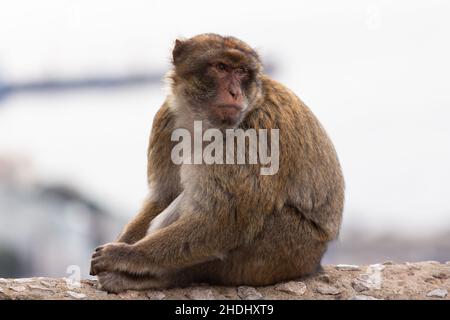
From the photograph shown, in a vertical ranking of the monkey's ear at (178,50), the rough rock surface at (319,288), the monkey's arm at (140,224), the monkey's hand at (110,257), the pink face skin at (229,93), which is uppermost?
the monkey's ear at (178,50)

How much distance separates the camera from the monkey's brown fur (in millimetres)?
6922

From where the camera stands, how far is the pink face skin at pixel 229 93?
6938 millimetres

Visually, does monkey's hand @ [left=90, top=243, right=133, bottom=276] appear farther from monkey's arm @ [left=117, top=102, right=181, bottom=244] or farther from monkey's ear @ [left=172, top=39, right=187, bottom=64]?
monkey's ear @ [left=172, top=39, right=187, bottom=64]

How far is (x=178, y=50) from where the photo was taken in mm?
7477

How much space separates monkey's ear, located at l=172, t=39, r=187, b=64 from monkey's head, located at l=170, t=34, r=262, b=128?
0.01 meters

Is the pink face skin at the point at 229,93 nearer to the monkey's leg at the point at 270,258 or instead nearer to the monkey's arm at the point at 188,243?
the monkey's arm at the point at 188,243

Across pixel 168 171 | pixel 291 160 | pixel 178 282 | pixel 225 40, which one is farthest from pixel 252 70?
pixel 178 282

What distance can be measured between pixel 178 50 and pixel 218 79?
647 mm

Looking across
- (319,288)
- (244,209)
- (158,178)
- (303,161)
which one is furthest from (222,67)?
(319,288)

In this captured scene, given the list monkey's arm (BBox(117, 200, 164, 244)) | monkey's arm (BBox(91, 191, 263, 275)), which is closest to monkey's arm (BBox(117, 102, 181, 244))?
monkey's arm (BBox(117, 200, 164, 244))

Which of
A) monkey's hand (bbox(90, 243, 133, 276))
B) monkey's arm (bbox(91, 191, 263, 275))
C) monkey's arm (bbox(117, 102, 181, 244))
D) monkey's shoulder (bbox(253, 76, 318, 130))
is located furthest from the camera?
monkey's arm (bbox(117, 102, 181, 244))

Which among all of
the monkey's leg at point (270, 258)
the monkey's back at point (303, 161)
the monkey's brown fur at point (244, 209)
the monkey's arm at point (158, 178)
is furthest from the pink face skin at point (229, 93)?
the monkey's leg at point (270, 258)

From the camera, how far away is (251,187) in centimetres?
693

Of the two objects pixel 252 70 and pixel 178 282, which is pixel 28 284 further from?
pixel 252 70
